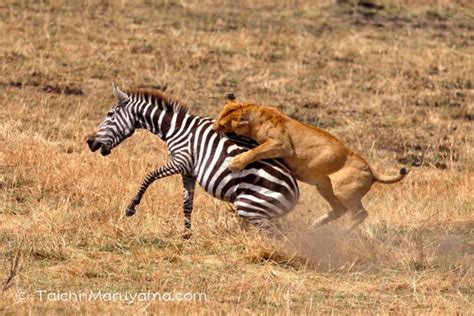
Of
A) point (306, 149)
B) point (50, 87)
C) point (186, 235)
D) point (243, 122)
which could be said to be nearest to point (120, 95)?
point (243, 122)

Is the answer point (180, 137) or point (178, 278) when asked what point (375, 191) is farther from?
point (178, 278)

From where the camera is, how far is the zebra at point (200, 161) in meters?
10.0

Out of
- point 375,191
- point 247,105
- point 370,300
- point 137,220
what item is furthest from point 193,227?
point 375,191

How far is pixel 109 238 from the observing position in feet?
33.4

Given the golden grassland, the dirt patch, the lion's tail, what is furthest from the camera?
the dirt patch

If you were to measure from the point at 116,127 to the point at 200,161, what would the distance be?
112cm

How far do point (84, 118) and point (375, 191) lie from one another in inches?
209

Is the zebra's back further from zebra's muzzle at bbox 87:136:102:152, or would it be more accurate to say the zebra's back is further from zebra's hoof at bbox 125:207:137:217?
zebra's muzzle at bbox 87:136:102:152

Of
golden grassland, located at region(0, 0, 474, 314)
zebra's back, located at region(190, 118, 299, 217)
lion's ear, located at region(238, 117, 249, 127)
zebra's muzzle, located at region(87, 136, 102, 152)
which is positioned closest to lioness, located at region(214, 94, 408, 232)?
lion's ear, located at region(238, 117, 249, 127)

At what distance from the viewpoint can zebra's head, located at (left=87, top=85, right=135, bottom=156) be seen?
1096 centimetres

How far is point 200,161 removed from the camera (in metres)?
10.3

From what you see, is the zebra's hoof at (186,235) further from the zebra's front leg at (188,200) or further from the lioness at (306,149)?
the lioness at (306,149)

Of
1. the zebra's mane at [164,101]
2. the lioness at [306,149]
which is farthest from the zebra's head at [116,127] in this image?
the lioness at [306,149]

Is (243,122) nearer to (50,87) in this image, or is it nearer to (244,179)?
(244,179)
